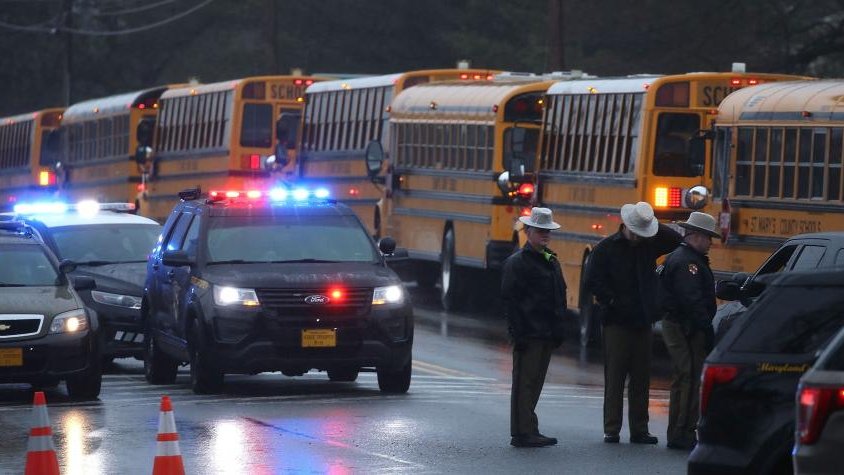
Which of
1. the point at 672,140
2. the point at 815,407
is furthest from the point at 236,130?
the point at 815,407

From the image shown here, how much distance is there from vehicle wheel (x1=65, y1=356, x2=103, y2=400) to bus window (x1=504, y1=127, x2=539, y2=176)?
38.6 ft

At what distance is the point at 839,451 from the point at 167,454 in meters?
4.10

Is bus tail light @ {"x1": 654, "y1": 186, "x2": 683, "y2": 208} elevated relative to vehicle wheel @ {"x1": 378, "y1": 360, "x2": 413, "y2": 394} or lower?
elevated

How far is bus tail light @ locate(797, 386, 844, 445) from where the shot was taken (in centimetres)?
845

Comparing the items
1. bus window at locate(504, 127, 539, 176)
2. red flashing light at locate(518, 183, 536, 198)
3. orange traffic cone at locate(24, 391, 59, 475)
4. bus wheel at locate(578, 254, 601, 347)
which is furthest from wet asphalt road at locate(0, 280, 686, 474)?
bus window at locate(504, 127, 539, 176)

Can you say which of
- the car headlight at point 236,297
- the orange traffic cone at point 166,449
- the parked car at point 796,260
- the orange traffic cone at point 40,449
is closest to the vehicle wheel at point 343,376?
the car headlight at point 236,297

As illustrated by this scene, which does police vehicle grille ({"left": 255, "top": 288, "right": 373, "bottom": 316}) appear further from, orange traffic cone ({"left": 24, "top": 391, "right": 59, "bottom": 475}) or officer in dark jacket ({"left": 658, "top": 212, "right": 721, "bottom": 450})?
orange traffic cone ({"left": 24, "top": 391, "right": 59, "bottom": 475})

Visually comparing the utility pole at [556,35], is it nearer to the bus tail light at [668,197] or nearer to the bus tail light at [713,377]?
the bus tail light at [668,197]

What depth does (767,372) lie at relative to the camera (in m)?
9.75

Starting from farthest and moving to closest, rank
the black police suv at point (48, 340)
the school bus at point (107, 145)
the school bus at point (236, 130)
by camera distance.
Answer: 1. the school bus at point (107, 145)
2. the school bus at point (236, 130)
3. the black police suv at point (48, 340)

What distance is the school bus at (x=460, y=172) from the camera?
29.0 m

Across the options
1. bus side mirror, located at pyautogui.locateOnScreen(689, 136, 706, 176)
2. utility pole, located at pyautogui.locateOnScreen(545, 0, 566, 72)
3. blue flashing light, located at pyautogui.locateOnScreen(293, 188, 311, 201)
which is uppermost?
utility pole, located at pyautogui.locateOnScreen(545, 0, 566, 72)

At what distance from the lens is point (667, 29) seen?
4912 centimetres

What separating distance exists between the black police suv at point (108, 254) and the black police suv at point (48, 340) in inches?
99.3
